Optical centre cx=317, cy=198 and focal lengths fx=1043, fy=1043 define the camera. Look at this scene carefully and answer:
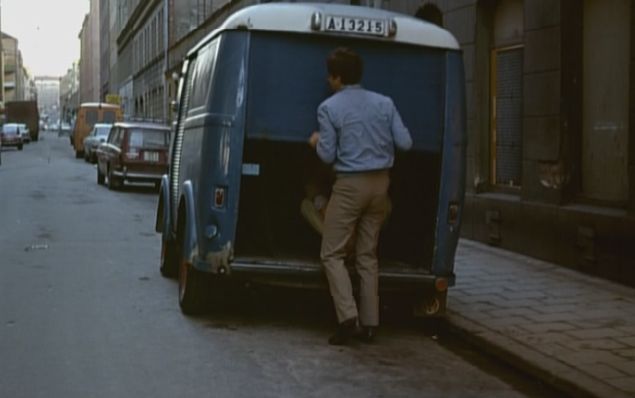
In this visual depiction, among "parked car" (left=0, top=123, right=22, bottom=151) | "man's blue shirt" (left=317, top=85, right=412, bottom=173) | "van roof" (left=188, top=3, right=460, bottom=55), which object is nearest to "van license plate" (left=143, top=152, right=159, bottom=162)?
"van roof" (left=188, top=3, right=460, bottom=55)

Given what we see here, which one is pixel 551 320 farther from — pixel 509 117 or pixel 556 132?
pixel 509 117

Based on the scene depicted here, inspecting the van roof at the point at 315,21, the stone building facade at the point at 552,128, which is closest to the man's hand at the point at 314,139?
the van roof at the point at 315,21

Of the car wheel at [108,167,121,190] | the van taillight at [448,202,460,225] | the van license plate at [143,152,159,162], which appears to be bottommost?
the car wheel at [108,167,121,190]

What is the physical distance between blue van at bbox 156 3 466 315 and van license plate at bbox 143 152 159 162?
642 inches

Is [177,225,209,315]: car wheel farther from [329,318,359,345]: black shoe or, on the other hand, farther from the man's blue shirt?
the man's blue shirt

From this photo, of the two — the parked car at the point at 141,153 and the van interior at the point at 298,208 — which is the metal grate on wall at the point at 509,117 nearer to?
the van interior at the point at 298,208

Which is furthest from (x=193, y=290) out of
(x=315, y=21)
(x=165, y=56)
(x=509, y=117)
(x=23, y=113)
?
(x=23, y=113)

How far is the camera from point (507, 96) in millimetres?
13164

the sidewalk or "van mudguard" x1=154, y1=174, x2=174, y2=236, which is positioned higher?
"van mudguard" x1=154, y1=174, x2=174, y2=236

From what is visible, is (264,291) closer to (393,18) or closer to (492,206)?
(393,18)

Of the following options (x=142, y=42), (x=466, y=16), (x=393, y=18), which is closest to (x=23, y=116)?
(x=142, y=42)

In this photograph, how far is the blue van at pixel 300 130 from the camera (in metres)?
7.86

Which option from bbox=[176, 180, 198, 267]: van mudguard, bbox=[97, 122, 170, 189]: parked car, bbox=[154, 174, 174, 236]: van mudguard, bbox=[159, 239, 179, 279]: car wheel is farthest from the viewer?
bbox=[97, 122, 170, 189]: parked car

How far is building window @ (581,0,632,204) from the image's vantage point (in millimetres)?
10469
